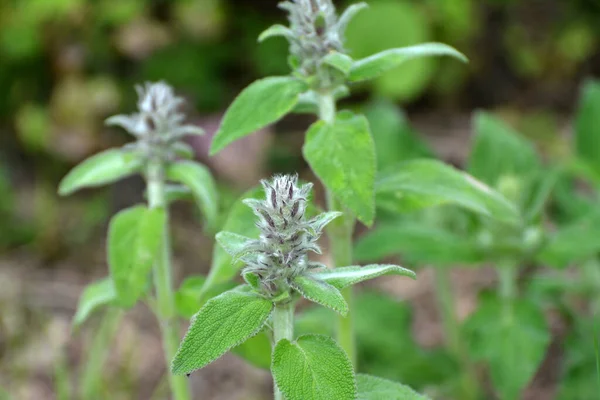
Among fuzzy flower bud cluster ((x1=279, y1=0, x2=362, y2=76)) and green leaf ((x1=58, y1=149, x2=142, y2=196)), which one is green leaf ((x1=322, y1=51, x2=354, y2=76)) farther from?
green leaf ((x1=58, y1=149, x2=142, y2=196))

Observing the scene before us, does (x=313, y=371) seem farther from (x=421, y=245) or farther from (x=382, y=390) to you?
(x=421, y=245)

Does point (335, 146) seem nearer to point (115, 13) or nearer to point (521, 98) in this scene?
point (115, 13)

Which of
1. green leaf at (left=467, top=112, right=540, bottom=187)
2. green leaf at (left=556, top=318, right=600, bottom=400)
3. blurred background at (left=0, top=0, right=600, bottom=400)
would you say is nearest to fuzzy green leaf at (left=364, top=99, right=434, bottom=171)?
green leaf at (left=467, top=112, right=540, bottom=187)

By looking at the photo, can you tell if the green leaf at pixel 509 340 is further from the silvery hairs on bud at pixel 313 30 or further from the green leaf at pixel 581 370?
the silvery hairs on bud at pixel 313 30

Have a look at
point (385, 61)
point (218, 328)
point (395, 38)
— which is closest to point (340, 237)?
point (385, 61)

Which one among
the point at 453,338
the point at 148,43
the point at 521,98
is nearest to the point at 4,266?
the point at 148,43

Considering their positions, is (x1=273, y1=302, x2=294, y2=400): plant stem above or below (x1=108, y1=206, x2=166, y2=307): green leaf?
below

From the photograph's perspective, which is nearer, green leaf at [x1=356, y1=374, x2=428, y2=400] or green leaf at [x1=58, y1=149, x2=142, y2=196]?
green leaf at [x1=356, y1=374, x2=428, y2=400]

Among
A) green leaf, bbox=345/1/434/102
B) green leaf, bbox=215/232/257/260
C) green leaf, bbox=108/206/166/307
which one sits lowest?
green leaf, bbox=215/232/257/260
